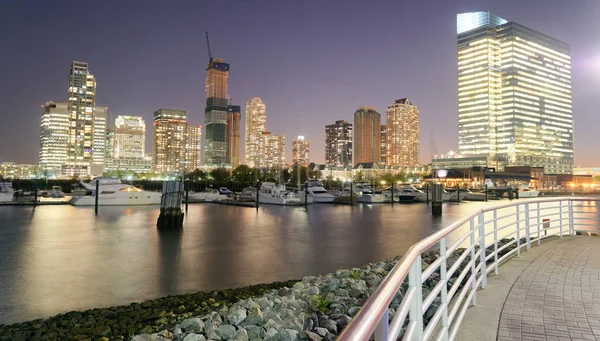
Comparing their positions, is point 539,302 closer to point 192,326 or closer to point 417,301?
point 417,301

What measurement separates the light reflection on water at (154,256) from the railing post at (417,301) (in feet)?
31.1

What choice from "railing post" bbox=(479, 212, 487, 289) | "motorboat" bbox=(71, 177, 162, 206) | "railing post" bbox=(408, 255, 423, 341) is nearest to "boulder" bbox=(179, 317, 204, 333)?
"railing post" bbox=(479, 212, 487, 289)

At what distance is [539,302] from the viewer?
562 cm

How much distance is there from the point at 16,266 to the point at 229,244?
8.77m

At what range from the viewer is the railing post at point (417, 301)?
98.0 inches

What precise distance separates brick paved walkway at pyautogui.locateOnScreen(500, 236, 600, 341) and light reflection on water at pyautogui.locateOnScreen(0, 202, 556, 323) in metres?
7.47

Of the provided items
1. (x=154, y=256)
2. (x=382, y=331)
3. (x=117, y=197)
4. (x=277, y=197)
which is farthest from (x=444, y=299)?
(x=277, y=197)

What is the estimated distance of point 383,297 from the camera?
68.7 inches

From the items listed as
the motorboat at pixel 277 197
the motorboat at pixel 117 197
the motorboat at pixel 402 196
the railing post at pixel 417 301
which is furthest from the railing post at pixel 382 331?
the motorboat at pixel 402 196

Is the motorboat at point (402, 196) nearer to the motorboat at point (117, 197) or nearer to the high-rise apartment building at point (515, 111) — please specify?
the motorboat at point (117, 197)

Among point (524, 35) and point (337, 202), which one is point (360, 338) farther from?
point (524, 35)

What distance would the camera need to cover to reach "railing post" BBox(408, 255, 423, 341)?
249 cm

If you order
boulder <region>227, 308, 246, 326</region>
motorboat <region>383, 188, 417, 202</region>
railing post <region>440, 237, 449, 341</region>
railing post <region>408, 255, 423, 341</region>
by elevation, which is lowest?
motorboat <region>383, 188, 417, 202</region>

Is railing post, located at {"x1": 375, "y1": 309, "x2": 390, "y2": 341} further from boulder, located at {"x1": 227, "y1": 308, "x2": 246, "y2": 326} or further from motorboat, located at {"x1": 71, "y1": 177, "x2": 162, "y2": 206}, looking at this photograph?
motorboat, located at {"x1": 71, "y1": 177, "x2": 162, "y2": 206}
